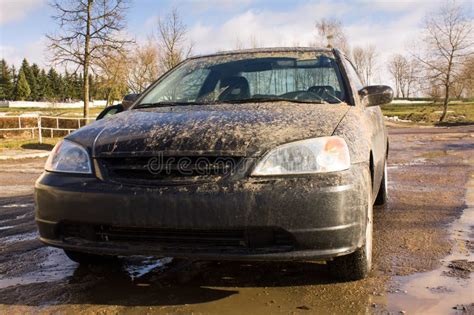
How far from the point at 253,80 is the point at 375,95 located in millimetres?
940

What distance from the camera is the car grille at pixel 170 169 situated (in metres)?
2.53

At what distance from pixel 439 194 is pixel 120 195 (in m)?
4.65

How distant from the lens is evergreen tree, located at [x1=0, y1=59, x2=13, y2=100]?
10359cm

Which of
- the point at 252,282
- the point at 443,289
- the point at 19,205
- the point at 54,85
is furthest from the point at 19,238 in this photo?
the point at 54,85

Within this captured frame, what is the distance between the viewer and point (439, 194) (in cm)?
602

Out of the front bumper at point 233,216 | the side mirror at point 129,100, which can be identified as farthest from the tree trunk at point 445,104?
the front bumper at point 233,216

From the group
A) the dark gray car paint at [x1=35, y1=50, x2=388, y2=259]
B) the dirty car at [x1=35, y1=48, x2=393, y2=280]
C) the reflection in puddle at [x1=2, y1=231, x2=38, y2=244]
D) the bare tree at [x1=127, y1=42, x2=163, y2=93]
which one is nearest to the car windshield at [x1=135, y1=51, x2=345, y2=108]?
the dirty car at [x1=35, y1=48, x2=393, y2=280]

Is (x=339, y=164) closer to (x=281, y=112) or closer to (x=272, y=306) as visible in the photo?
(x=281, y=112)

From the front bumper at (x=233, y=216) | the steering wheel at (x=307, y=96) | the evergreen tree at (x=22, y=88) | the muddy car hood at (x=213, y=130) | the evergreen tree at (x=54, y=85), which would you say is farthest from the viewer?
the evergreen tree at (x=54, y=85)

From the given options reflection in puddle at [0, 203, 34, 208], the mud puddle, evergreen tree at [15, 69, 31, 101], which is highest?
evergreen tree at [15, 69, 31, 101]

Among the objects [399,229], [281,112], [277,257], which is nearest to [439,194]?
[399,229]

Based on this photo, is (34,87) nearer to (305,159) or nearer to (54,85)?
(54,85)

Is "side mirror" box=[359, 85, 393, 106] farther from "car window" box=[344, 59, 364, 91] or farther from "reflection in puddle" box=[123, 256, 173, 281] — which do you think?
"reflection in puddle" box=[123, 256, 173, 281]

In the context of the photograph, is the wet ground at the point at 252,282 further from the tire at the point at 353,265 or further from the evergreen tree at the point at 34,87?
the evergreen tree at the point at 34,87
